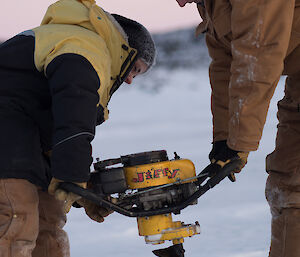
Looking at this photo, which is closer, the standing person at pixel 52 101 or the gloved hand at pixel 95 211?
the standing person at pixel 52 101

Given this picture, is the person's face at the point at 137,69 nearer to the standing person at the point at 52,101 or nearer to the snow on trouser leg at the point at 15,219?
the standing person at the point at 52,101

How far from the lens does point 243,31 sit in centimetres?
204

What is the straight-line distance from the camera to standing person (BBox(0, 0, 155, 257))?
192 cm

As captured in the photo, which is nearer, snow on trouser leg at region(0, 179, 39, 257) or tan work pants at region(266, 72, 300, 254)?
snow on trouser leg at region(0, 179, 39, 257)

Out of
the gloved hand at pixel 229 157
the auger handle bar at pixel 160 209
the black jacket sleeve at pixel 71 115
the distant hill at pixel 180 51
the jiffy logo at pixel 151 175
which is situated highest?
the distant hill at pixel 180 51

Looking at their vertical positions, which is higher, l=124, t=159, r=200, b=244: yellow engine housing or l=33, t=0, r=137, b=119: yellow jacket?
l=33, t=0, r=137, b=119: yellow jacket

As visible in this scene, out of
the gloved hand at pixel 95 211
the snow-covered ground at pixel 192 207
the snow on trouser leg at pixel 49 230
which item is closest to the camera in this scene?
the gloved hand at pixel 95 211

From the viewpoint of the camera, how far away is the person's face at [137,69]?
2.42m

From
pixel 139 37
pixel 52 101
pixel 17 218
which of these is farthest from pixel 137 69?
pixel 17 218

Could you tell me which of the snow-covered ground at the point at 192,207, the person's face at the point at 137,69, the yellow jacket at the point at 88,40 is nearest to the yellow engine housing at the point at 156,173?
the yellow jacket at the point at 88,40

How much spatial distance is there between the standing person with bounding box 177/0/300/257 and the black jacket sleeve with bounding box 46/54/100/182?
52 cm

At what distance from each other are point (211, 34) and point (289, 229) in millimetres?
878

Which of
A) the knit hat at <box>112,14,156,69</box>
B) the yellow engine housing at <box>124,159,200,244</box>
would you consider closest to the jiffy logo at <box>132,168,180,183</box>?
the yellow engine housing at <box>124,159,200,244</box>

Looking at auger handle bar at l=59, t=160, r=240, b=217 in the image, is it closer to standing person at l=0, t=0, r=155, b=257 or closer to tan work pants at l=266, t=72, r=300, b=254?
standing person at l=0, t=0, r=155, b=257
